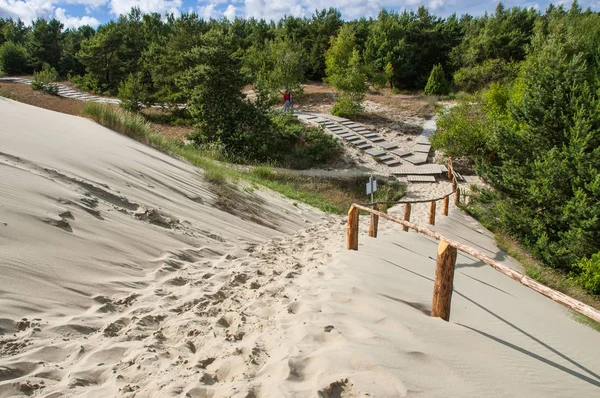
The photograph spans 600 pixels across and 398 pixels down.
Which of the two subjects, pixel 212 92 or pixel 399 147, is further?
pixel 399 147

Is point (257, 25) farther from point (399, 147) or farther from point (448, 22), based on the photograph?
point (399, 147)

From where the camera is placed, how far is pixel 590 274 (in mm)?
9266

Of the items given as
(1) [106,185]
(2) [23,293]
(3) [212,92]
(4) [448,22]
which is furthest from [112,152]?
(4) [448,22]

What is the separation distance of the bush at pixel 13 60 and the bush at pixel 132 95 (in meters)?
25.4

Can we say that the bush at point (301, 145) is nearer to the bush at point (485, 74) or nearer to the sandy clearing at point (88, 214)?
the sandy clearing at point (88, 214)

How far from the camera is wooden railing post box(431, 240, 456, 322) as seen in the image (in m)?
3.72

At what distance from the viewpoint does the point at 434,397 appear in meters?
2.45

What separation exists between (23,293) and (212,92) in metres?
13.4

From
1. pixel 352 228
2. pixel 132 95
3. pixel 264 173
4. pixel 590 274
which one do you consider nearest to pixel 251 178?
pixel 264 173

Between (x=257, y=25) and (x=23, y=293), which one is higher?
(x=257, y=25)

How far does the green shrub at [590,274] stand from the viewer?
905 cm

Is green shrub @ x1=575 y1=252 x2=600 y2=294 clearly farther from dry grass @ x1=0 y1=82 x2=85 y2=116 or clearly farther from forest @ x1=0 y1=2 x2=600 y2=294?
dry grass @ x1=0 y1=82 x2=85 y2=116

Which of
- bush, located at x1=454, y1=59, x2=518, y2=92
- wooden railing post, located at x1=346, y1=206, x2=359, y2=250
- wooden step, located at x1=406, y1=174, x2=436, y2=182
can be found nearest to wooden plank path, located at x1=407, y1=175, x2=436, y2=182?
wooden step, located at x1=406, y1=174, x2=436, y2=182

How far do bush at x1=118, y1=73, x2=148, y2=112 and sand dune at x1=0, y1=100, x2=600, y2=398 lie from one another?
48.9 ft
